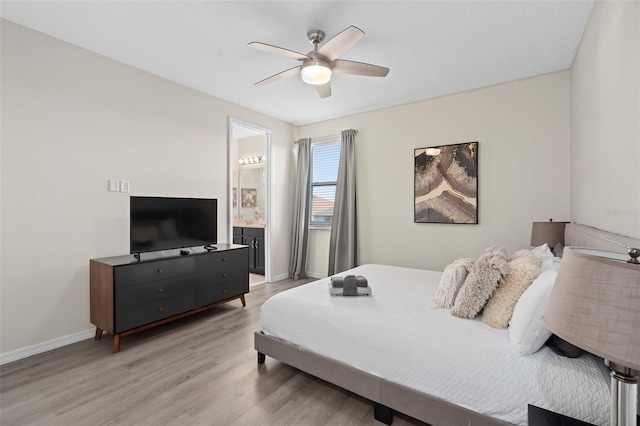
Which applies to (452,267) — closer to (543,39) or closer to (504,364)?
(504,364)

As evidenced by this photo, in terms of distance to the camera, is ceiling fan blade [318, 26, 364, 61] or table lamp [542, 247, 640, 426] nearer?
table lamp [542, 247, 640, 426]

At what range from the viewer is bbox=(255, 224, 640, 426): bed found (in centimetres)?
132

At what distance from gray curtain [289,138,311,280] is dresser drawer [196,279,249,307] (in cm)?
150

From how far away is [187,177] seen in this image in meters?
3.77

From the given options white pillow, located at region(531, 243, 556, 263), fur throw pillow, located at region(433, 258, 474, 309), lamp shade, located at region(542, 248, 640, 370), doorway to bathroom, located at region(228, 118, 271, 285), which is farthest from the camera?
doorway to bathroom, located at region(228, 118, 271, 285)

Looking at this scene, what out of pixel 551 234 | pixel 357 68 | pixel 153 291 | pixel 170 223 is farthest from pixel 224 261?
pixel 551 234

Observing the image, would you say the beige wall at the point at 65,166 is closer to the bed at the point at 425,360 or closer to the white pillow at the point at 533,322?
the bed at the point at 425,360

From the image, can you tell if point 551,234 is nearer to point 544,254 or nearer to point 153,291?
point 544,254

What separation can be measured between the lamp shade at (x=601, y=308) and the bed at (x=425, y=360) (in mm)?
809

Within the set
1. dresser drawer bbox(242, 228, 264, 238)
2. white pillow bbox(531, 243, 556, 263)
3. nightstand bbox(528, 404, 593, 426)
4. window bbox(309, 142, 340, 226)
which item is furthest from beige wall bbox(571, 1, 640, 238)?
dresser drawer bbox(242, 228, 264, 238)

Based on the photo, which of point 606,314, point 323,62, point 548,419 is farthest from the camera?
point 323,62

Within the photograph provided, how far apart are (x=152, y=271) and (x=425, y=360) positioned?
2550mm

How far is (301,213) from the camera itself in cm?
525

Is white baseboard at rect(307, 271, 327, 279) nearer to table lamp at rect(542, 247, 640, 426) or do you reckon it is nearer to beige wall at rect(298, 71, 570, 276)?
beige wall at rect(298, 71, 570, 276)
